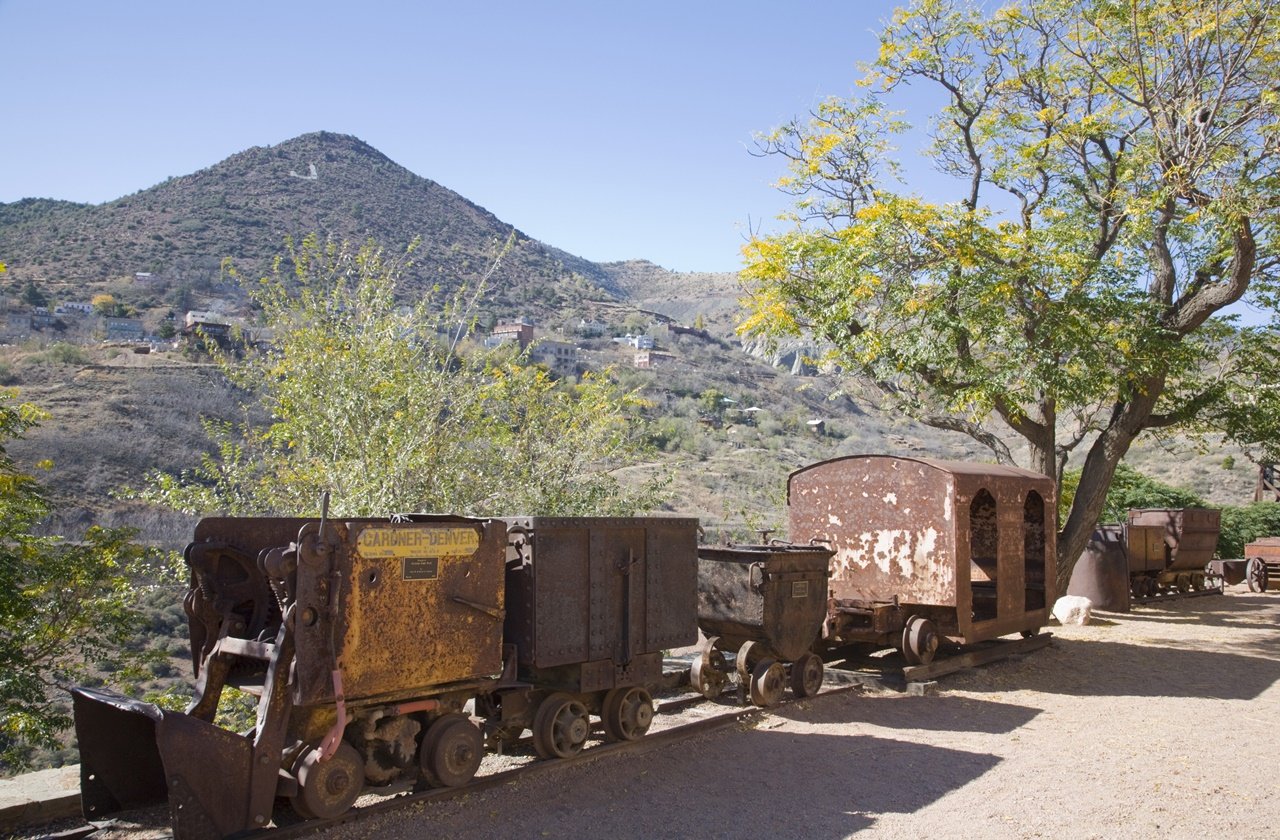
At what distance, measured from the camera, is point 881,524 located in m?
11.5

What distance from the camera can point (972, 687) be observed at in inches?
436

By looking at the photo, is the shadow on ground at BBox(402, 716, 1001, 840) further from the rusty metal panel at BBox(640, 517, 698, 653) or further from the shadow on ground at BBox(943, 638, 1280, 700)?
the shadow on ground at BBox(943, 638, 1280, 700)

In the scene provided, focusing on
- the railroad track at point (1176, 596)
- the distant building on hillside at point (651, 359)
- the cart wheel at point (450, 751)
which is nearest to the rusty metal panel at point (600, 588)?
the cart wheel at point (450, 751)

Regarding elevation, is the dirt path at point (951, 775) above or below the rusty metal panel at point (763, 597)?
below

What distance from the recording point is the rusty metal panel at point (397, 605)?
17.5 ft

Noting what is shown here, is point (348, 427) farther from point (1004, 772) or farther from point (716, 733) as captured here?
point (1004, 772)

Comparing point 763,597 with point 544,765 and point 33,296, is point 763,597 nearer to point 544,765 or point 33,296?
point 544,765

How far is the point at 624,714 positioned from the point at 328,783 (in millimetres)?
2712

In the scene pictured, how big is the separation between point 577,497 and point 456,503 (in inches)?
69.9

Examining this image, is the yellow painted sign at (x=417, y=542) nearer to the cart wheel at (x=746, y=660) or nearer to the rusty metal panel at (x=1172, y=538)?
the cart wheel at (x=746, y=660)

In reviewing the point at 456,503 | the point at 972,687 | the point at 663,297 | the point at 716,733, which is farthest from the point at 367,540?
the point at 663,297

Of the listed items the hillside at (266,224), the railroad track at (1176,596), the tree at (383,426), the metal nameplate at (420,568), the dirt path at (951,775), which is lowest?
the dirt path at (951,775)

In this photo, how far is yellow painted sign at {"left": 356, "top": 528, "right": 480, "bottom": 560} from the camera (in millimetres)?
5582

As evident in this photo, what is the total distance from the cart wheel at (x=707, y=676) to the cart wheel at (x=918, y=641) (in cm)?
265
